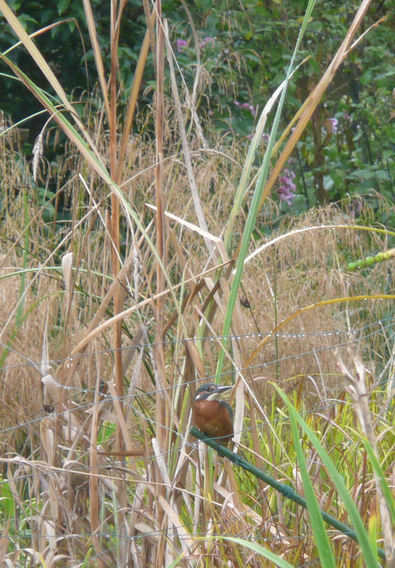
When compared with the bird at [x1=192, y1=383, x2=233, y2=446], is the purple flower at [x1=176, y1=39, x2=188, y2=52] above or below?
above

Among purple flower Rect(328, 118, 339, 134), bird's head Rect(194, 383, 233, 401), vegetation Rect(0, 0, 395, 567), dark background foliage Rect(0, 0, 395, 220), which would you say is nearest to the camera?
bird's head Rect(194, 383, 233, 401)

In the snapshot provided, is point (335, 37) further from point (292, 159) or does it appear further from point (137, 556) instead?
point (137, 556)

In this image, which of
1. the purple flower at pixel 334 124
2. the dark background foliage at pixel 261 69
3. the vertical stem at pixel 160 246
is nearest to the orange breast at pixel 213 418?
the vertical stem at pixel 160 246

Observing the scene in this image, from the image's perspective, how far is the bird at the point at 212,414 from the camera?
1014 mm

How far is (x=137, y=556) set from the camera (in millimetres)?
1326

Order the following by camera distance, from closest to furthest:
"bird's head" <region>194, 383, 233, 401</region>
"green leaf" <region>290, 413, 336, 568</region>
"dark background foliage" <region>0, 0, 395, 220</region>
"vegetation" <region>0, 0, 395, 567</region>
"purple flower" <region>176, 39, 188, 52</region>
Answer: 1. "green leaf" <region>290, 413, 336, 568</region>
2. "bird's head" <region>194, 383, 233, 401</region>
3. "vegetation" <region>0, 0, 395, 567</region>
4. "dark background foliage" <region>0, 0, 395, 220</region>
5. "purple flower" <region>176, 39, 188, 52</region>

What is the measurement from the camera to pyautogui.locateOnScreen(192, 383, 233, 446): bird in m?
1.01

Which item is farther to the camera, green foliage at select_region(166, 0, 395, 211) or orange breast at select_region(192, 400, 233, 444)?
green foliage at select_region(166, 0, 395, 211)

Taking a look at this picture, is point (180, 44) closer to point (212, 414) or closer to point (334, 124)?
point (334, 124)

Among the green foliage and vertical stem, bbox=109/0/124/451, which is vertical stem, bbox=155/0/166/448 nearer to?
vertical stem, bbox=109/0/124/451

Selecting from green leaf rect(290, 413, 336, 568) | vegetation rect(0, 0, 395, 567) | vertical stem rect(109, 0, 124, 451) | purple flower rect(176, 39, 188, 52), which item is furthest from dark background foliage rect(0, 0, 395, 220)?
green leaf rect(290, 413, 336, 568)

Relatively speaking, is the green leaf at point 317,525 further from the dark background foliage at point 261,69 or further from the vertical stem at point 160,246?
the dark background foliage at point 261,69

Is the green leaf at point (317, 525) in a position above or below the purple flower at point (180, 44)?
below

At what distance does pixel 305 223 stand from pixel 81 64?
90.4 inches
